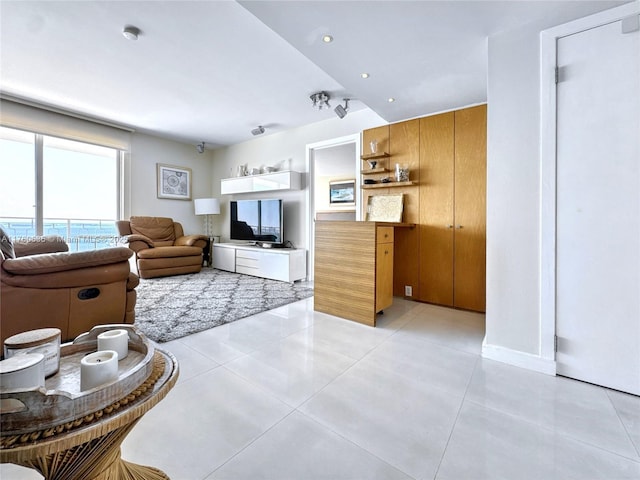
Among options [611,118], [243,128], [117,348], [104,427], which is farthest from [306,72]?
[104,427]

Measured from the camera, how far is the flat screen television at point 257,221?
4.42 metres

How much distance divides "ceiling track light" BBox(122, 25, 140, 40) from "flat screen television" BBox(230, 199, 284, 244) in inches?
99.7

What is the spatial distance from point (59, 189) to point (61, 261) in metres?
3.35

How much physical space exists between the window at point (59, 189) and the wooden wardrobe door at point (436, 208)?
4.83 metres

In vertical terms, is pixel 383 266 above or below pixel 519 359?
above

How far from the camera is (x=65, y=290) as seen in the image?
183 cm

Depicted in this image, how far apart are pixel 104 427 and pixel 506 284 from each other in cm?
208

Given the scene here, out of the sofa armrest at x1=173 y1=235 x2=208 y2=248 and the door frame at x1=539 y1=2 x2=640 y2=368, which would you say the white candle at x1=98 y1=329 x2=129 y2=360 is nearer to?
the door frame at x1=539 y1=2 x2=640 y2=368

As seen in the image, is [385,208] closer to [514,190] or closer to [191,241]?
[514,190]

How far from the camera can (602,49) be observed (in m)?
1.53

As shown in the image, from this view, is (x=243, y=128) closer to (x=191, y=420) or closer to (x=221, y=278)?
(x=221, y=278)

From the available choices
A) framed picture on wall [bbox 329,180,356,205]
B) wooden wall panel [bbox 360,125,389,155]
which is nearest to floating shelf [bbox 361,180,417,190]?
wooden wall panel [bbox 360,125,389,155]

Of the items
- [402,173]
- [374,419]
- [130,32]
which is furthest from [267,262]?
[374,419]

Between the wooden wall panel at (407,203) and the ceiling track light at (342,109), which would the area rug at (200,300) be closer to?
the wooden wall panel at (407,203)
